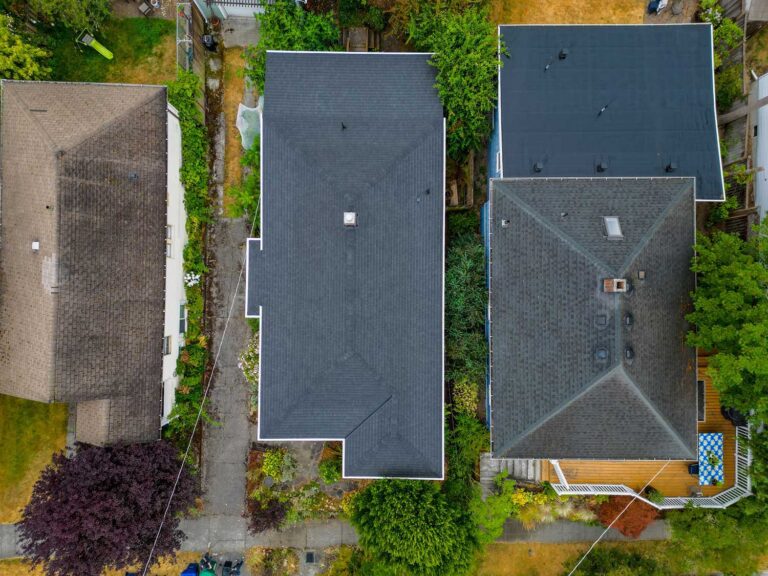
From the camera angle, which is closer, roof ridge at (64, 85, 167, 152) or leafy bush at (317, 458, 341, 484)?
roof ridge at (64, 85, 167, 152)

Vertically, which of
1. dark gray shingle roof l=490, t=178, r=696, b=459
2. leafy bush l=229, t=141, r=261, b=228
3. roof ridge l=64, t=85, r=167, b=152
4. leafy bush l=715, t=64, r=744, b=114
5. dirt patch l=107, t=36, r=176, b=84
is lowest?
dark gray shingle roof l=490, t=178, r=696, b=459

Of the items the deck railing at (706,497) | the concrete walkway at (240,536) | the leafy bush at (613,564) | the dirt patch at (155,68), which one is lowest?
the leafy bush at (613,564)

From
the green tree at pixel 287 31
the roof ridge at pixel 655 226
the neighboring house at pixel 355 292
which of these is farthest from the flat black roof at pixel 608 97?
the green tree at pixel 287 31

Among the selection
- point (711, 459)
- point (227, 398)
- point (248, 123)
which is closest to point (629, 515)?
point (711, 459)

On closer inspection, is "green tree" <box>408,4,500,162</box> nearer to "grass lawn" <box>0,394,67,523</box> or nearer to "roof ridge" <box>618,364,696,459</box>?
"roof ridge" <box>618,364,696,459</box>

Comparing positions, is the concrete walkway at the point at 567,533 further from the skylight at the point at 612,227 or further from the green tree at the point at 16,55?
the green tree at the point at 16,55

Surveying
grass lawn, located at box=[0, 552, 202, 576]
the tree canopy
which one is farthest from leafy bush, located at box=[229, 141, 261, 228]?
grass lawn, located at box=[0, 552, 202, 576]

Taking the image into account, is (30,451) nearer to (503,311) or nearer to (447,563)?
(447,563)
